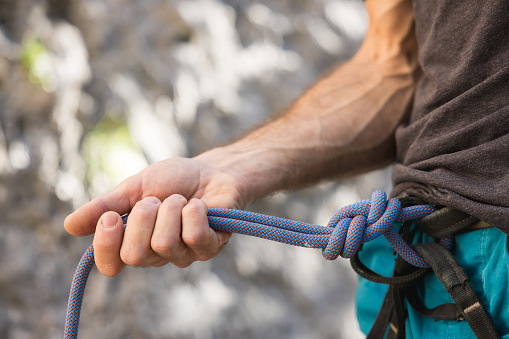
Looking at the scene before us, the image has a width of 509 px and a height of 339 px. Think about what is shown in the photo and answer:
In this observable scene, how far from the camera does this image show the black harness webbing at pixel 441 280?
62 cm

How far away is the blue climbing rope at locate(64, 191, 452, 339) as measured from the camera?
2.27 feet

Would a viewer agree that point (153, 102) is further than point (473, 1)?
Yes

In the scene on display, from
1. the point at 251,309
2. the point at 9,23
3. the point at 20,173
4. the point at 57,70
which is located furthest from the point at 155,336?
the point at 9,23

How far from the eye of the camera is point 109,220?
2.09ft

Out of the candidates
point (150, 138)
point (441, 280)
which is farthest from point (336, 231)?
point (150, 138)

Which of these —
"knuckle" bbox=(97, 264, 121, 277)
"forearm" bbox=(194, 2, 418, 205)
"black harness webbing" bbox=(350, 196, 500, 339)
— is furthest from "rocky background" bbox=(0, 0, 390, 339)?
"knuckle" bbox=(97, 264, 121, 277)

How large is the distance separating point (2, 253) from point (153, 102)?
3.12 ft

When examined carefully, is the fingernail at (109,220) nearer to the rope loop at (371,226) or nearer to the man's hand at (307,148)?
the man's hand at (307,148)

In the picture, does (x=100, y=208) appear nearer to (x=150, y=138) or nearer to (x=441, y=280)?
(x=441, y=280)

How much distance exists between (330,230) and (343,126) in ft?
0.99

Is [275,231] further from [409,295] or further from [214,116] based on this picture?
[214,116]

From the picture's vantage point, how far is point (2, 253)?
201 centimetres

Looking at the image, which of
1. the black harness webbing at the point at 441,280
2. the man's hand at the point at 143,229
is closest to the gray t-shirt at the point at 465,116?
the black harness webbing at the point at 441,280

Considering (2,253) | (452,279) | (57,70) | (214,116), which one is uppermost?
(57,70)
